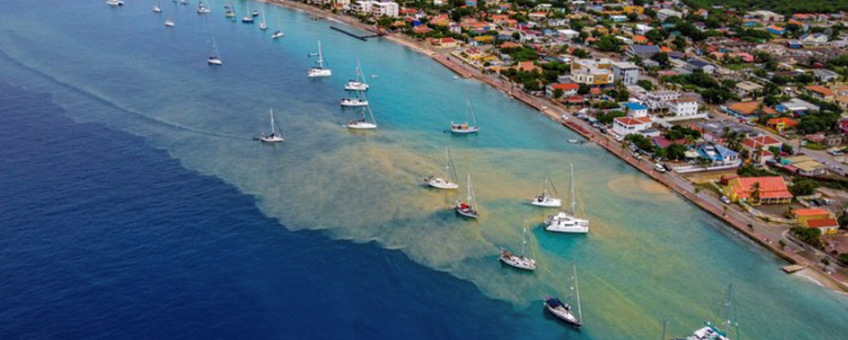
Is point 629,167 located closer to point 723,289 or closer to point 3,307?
point 723,289

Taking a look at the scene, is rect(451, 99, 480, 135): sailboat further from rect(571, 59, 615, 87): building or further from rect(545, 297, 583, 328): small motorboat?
rect(545, 297, 583, 328): small motorboat

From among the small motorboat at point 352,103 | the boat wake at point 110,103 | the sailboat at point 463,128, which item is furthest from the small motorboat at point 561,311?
the small motorboat at point 352,103

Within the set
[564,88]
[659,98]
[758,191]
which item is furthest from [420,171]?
[659,98]

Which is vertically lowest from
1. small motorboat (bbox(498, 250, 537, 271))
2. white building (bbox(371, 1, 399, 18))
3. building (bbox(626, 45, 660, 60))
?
small motorboat (bbox(498, 250, 537, 271))

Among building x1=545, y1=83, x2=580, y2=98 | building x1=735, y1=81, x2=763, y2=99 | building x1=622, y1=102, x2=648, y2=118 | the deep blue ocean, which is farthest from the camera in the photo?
building x1=735, y1=81, x2=763, y2=99

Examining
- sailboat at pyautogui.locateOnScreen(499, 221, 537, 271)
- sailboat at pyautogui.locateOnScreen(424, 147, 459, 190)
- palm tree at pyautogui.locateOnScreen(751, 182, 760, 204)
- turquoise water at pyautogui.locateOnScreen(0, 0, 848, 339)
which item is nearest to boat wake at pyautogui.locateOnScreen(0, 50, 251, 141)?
turquoise water at pyautogui.locateOnScreen(0, 0, 848, 339)

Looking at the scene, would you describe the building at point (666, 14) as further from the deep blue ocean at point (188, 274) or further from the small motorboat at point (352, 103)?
the deep blue ocean at point (188, 274)
